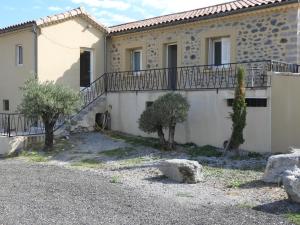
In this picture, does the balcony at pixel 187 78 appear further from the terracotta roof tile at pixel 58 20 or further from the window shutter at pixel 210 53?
the terracotta roof tile at pixel 58 20

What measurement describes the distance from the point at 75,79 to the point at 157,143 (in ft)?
17.6

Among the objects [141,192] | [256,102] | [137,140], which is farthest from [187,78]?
[141,192]

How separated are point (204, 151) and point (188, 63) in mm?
4338

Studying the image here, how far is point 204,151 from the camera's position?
1325 cm

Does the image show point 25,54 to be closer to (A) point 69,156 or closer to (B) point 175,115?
(A) point 69,156

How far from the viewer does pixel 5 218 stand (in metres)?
6.50

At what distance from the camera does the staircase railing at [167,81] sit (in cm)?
1359

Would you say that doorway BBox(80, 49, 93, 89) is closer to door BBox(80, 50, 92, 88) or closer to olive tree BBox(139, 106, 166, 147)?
door BBox(80, 50, 92, 88)

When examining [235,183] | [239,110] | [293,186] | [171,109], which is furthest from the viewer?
[171,109]

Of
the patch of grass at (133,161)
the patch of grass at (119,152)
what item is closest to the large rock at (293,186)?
the patch of grass at (133,161)

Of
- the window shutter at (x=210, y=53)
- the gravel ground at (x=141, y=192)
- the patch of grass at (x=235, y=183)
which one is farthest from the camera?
the window shutter at (x=210, y=53)

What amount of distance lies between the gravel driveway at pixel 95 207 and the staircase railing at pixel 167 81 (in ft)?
18.4

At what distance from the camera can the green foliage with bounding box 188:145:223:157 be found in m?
12.8

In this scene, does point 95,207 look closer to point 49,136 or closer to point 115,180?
point 115,180
